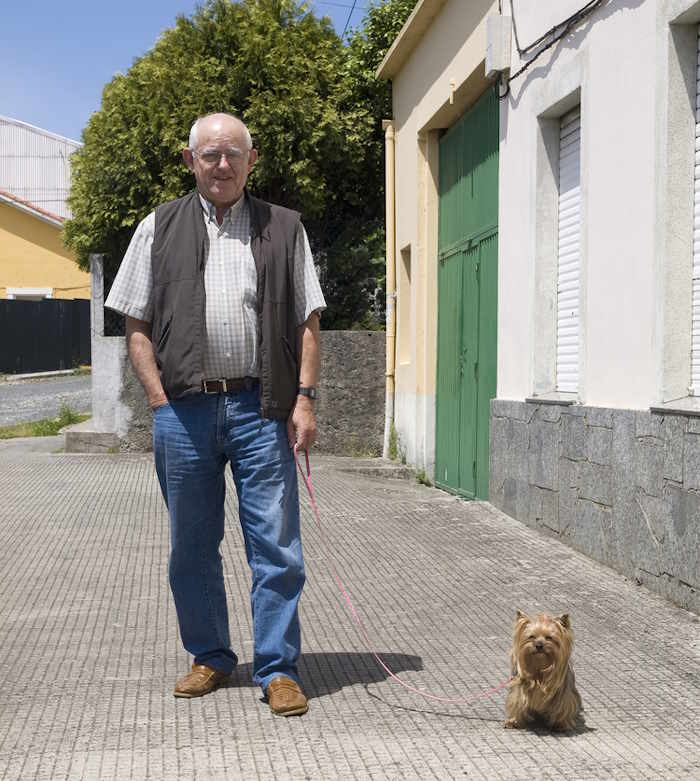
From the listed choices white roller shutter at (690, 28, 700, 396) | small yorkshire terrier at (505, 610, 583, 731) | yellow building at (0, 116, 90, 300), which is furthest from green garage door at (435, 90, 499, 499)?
yellow building at (0, 116, 90, 300)

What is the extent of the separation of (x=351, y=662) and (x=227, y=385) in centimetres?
143

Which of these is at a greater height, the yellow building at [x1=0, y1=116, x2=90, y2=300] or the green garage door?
the yellow building at [x1=0, y1=116, x2=90, y2=300]

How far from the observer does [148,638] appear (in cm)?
578

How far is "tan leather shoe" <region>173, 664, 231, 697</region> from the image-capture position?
15.6ft

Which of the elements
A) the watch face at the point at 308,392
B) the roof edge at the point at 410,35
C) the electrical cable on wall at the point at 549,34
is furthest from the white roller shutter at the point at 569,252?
the watch face at the point at 308,392

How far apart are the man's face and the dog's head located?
6.34ft

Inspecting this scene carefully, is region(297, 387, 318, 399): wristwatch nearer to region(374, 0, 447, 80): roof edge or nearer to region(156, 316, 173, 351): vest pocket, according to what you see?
region(156, 316, 173, 351): vest pocket

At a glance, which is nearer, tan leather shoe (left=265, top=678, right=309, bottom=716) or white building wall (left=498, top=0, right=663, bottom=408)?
tan leather shoe (left=265, top=678, right=309, bottom=716)

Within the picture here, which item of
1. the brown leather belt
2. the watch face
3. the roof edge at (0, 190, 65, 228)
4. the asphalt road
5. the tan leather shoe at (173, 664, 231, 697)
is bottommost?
the tan leather shoe at (173, 664, 231, 697)

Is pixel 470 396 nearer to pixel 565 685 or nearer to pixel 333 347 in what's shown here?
pixel 333 347

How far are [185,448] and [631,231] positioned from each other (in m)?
3.57

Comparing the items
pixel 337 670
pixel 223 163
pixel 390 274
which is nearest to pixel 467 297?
pixel 390 274

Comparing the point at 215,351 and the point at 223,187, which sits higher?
the point at 223,187

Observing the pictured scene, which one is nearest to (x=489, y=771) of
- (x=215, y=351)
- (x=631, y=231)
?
(x=215, y=351)
